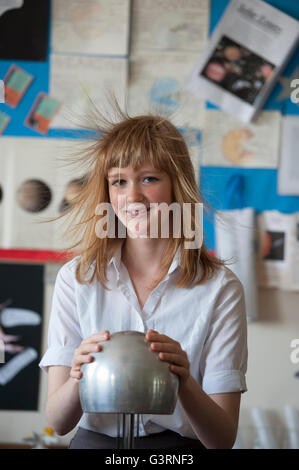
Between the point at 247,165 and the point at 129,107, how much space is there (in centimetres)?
42

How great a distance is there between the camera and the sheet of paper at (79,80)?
186cm

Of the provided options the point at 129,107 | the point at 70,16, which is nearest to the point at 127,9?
the point at 70,16

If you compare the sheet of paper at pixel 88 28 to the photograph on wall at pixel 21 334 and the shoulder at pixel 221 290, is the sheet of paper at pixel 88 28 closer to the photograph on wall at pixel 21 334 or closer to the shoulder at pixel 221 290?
the photograph on wall at pixel 21 334

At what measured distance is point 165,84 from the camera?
1867 mm

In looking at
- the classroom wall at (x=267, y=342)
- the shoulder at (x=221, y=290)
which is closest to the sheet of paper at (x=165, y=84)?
the classroom wall at (x=267, y=342)

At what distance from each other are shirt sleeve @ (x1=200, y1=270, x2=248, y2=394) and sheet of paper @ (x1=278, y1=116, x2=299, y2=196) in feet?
2.88

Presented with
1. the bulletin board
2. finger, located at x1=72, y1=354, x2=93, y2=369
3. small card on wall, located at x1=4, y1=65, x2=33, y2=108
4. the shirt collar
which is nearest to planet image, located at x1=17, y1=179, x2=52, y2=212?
small card on wall, located at x1=4, y1=65, x2=33, y2=108

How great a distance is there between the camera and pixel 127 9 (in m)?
1.86

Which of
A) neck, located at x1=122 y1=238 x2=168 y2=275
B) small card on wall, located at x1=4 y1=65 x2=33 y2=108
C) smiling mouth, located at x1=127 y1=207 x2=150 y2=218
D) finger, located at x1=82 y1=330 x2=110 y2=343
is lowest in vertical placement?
finger, located at x1=82 y1=330 x2=110 y2=343

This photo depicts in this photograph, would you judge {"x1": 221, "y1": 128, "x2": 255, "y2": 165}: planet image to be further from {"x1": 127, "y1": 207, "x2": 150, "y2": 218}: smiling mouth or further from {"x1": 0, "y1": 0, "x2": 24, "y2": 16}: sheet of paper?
{"x1": 127, "y1": 207, "x2": 150, "y2": 218}: smiling mouth

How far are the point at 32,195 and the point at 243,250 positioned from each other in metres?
0.69

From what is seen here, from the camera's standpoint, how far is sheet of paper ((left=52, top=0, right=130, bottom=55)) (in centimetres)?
187

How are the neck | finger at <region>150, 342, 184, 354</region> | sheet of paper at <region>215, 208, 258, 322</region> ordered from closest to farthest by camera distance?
finger at <region>150, 342, 184, 354</region> → the neck → sheet of paper at <region>215, 208, 258, 322</region>

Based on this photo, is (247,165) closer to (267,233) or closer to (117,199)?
(267,233)
